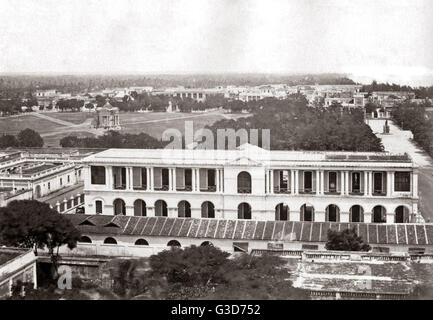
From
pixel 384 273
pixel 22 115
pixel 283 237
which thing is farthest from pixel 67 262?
pixel 22 115

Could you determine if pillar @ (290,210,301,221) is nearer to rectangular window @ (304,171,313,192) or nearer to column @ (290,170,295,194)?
column @ (290,170,295,194)

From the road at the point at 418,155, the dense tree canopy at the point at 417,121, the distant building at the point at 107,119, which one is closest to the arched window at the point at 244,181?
the road at the point at 418,155

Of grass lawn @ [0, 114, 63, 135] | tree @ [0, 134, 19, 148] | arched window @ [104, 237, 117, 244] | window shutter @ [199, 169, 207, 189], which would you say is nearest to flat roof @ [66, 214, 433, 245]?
arched window @ [104, 237, 117, 244]

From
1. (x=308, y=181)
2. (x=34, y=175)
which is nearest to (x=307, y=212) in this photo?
(x=308, y=181)

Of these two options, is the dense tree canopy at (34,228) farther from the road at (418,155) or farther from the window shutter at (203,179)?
the road at (418,155)

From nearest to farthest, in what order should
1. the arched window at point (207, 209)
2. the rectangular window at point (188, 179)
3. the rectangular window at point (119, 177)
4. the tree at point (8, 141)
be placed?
1. the arched window at point (207, 209)
2. the rectangular window at point (188, 179)
3. the rectangular window at point (119, 177)
4. the tree at point (8, 141)

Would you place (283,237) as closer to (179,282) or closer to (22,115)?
(179,282)
